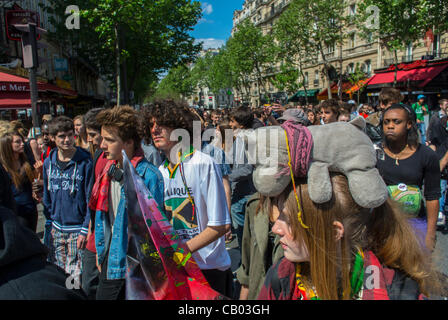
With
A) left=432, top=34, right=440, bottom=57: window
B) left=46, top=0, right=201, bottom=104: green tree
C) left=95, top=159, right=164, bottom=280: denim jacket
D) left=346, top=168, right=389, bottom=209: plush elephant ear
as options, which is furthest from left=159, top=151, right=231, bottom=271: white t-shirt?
left=432, top=34, right=440, bottom=57: window

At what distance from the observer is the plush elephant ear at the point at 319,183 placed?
3.86 ft

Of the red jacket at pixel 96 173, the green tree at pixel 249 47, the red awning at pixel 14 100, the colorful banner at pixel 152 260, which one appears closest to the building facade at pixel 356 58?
the green tree at pixel 249 47

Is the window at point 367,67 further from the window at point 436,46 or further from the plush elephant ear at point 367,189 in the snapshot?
the plush elephant ear at point 367,189

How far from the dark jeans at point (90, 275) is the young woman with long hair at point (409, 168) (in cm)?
246

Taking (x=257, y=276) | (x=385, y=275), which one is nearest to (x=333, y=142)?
(x=385, y=275)

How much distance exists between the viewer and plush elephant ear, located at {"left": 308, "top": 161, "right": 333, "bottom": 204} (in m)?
1.18

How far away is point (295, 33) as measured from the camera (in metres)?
33.4

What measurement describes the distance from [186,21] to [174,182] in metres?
27.4

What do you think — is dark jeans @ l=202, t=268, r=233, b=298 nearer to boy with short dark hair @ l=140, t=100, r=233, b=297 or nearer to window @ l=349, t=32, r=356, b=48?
boy with short dark hair @ l=140, t=100, r=233, b=297

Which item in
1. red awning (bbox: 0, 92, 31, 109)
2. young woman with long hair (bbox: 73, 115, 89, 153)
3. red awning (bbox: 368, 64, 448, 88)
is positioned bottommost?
young woman with long hair (bbox: 73, 115, 89, 153)

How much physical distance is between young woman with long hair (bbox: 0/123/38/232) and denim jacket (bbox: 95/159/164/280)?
65.1 inches

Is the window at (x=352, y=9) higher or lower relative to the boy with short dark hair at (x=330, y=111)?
higher

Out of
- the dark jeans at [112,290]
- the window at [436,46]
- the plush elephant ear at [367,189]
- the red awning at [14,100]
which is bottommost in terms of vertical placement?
the dark jeans at [112,290]
